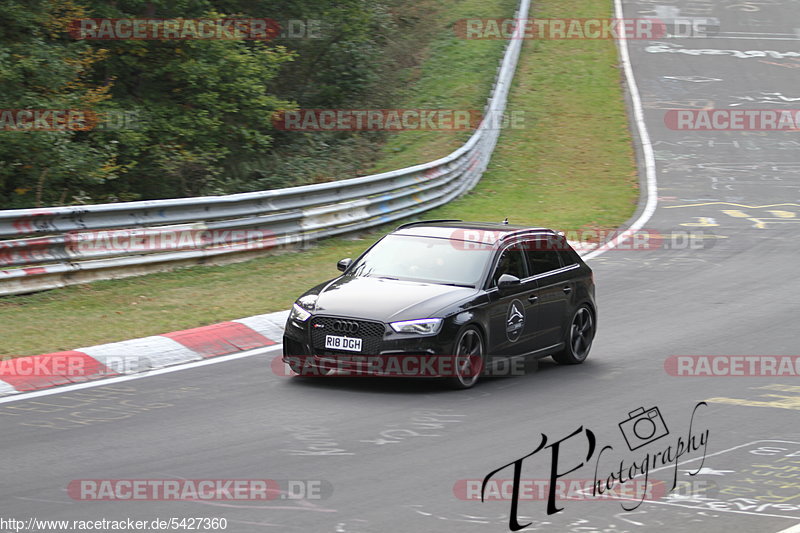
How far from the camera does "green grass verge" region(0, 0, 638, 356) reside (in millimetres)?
12594

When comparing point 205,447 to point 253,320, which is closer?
point 205,447

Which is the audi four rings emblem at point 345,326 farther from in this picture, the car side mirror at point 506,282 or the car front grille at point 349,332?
the car side mirror at point 506,282

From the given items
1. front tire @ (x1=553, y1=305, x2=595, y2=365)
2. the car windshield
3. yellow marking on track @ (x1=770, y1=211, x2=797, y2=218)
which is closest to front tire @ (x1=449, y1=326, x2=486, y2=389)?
the car windshield

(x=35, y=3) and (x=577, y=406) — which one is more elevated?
(x=35, y=3)

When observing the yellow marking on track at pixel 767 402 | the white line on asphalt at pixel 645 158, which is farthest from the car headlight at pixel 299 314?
the white line on asphalt at pixel 645 158

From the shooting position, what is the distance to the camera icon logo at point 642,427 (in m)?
8.56

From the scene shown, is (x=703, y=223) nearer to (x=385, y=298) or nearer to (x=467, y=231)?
(x=467, y=231)

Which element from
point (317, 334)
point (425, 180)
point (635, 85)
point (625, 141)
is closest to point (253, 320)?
point (317, 334)

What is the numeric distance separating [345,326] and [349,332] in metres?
0.07

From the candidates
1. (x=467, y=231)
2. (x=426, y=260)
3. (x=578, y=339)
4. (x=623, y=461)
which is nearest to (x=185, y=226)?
(x=467, y=231)

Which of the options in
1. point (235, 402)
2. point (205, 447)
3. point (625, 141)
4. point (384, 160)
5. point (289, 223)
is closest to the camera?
point (205, 447)

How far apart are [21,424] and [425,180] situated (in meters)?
14.3

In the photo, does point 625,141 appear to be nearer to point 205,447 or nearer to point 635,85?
point 635,85

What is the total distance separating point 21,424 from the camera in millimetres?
8594
